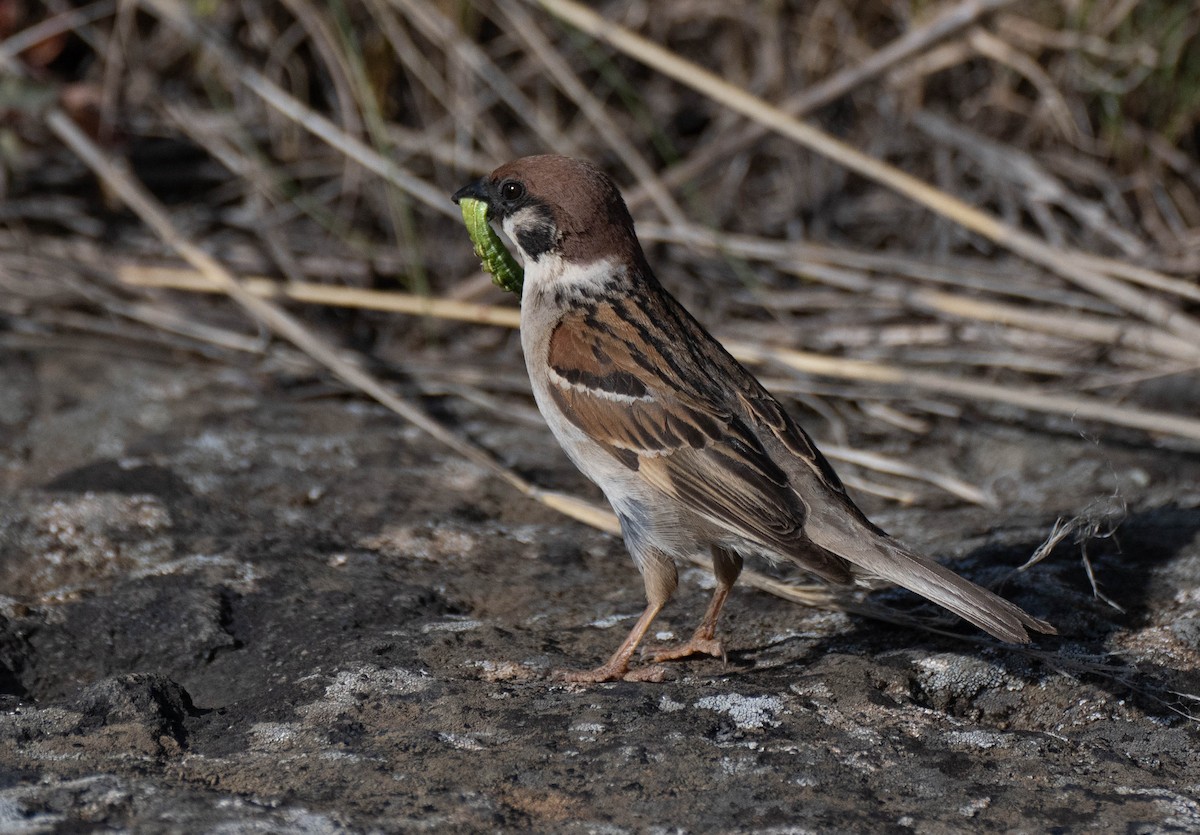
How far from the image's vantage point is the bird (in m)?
3.01

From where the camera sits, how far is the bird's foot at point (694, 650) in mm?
3139

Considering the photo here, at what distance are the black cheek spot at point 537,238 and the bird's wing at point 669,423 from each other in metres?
0.25

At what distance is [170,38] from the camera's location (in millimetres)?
6145

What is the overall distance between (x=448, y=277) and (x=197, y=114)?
1.59m

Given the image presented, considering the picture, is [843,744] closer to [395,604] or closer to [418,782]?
[418,782]

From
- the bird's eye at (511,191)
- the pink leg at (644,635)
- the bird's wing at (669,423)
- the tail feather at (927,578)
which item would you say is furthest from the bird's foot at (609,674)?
the bird's eye at (511,191)

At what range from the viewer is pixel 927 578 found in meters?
2.80

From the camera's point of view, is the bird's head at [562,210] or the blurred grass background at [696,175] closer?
the bird's head at [562,210]

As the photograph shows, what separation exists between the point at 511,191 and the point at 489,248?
0.59 ft

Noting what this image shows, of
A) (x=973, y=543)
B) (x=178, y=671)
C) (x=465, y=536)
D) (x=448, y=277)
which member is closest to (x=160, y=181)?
(x=448, y=277)

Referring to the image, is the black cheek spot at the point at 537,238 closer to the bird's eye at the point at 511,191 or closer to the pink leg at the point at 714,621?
the bird's eye at the point at 511,191

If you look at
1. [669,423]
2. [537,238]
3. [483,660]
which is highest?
[537,238]

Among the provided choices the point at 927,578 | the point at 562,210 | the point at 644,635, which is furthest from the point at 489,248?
the point at 927,578

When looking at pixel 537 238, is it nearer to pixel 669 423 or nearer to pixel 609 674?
pixel 669 423
